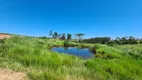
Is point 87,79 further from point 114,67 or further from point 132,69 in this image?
point 132,69

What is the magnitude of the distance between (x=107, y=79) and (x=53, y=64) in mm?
3113

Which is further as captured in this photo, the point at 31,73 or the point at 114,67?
the point at 114,67

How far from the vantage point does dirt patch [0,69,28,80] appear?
17.8ft

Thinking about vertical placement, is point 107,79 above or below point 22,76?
Answer: below

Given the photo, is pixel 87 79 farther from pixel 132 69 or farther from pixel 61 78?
pixel 132 69

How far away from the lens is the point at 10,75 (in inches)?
226

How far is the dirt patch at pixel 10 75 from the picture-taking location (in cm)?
544

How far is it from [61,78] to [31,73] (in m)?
1.24

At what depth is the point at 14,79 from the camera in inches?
210

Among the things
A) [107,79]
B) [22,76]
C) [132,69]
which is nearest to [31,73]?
[22,76]

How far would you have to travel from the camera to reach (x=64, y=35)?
91500 mm

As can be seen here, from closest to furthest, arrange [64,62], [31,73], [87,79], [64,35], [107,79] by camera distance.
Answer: [31,73] → [87,79] → [107,79] → [64,62] → [64,35]

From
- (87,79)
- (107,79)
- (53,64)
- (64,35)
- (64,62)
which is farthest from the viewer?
(64,35)

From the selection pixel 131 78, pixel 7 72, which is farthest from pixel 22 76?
pixel 131 78
